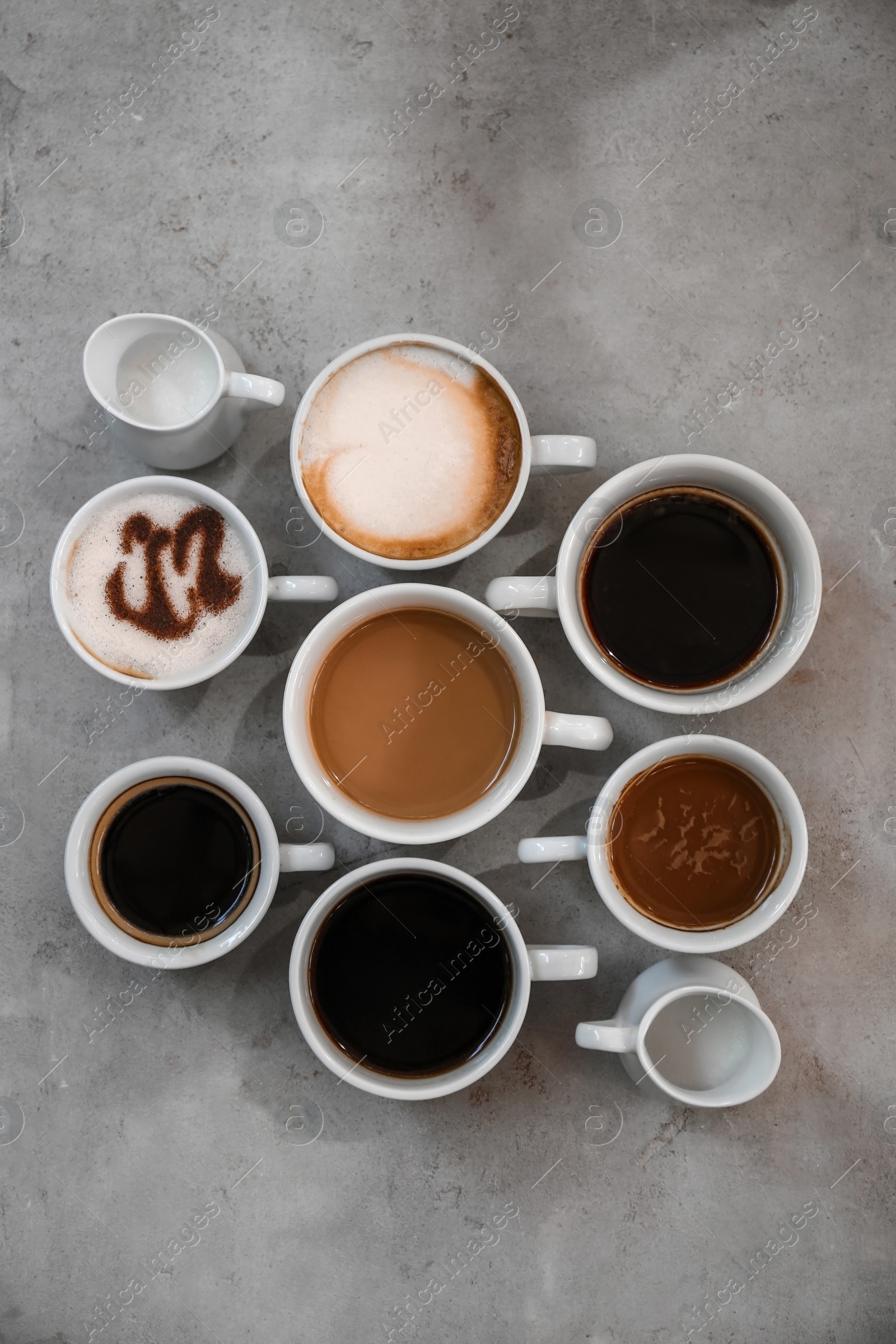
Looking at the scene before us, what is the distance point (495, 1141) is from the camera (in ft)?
5.60

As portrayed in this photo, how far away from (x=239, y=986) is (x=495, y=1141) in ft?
1.96

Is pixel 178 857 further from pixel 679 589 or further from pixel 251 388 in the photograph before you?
pixel 679 589

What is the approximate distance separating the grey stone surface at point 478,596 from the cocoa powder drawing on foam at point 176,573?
0.17 meters

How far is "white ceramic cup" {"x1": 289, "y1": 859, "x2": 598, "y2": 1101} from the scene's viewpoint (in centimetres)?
150

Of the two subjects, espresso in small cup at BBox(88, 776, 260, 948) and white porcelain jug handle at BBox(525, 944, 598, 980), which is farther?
espresso in small cup at BBox(88, 776, 260, 948)

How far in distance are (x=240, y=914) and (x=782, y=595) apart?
3.78 ft

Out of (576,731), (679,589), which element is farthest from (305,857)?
(679,589)

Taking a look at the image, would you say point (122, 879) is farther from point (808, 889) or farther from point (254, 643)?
point (808, 889)

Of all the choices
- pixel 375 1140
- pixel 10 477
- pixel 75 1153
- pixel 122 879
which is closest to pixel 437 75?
pixel 10 477

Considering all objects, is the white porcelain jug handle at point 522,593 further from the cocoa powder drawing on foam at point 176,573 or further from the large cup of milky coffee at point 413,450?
the cocoa powder drawing on foam at point 176,573

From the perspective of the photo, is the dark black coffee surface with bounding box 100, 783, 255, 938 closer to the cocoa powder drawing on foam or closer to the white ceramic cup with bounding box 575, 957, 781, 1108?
the cocoa powder drawing on foam

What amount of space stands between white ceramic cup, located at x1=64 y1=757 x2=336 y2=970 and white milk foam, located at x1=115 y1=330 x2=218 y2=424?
674 millimetres

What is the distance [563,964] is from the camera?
150 cm

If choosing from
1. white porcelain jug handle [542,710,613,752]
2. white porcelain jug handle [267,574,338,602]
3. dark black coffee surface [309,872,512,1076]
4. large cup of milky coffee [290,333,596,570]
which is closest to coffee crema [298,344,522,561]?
large cup of milky coffee [290,333,596,570]
